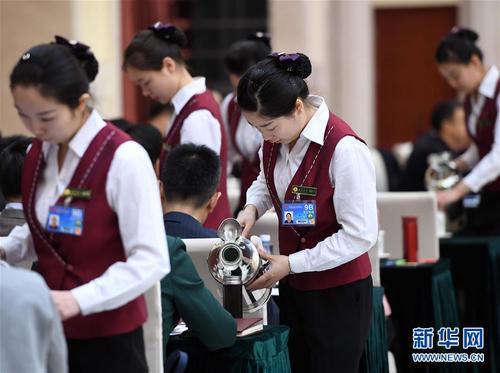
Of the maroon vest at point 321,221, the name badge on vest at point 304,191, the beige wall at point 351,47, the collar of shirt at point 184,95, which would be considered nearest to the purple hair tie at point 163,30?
the collar of shirt at point 184,95

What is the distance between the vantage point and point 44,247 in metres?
2.39

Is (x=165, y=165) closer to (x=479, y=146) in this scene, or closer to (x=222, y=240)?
(x=222, y=240)

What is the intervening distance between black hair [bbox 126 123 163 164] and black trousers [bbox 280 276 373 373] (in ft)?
4.52

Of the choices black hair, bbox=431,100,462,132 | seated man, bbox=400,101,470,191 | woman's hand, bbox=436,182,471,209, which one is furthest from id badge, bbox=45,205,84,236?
black hair, bbox=431,100,462,132

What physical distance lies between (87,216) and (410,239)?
8.18 feet

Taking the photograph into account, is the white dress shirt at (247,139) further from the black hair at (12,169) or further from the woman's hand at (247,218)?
the woman's hand at (247,218)

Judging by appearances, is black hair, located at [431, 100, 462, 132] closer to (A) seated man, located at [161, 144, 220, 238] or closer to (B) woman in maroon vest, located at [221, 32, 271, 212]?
(B) woman in maroon vest, located at [221, 32, 271, 212]

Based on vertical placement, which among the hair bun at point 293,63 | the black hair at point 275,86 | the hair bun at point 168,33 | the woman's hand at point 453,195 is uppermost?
the hair bun at point 168,33

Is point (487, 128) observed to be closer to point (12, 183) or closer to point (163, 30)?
point (163, 30)

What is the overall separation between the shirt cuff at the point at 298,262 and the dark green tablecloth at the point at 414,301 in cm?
162

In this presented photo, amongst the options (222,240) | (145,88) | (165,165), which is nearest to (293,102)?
(222,240)

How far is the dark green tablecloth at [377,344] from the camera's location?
345cm

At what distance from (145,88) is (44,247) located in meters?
1.82

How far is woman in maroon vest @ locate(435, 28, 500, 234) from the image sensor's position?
16.3 feet
